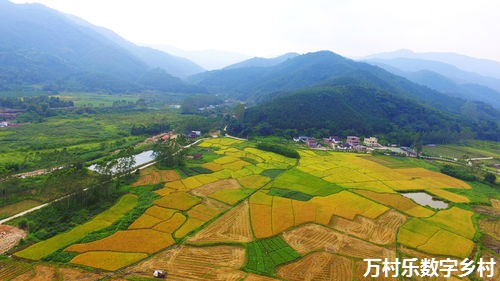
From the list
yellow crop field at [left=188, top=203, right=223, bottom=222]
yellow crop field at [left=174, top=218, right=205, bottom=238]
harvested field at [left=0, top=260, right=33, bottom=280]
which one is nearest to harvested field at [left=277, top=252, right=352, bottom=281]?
yellow crop field at [left=174, top=218, right=205, bottom=238]

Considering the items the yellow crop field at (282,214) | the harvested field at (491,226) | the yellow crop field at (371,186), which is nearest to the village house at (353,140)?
the yellow crop field at (371,186)

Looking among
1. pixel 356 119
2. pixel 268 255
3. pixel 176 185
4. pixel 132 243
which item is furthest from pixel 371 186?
pixel 356 119

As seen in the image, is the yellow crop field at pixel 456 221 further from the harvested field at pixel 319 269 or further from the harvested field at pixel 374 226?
the harvested field at pixel 319 269

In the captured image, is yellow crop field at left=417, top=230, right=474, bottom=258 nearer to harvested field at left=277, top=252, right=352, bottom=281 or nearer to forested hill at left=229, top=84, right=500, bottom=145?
harvested field at left=277, top=252, right=352, bottom=281

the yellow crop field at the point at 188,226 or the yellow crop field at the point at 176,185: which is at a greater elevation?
the yellow crop field at the point at 176,185

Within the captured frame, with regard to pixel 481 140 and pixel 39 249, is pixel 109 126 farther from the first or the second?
pixel 481 140

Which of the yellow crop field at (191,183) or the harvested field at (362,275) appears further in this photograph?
the yellow crop field at (191,183)

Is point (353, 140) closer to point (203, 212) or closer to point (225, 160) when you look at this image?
point (225, 160)

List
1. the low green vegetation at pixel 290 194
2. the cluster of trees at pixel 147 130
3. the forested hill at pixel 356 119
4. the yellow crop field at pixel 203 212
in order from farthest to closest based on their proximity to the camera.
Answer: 1. the forested hill at pixel 356 119
2. the cluster of trees at pixel 147 130
3. the low green vegetation at pixel 290 194
4. the yellow crop field at pixel 203 212
